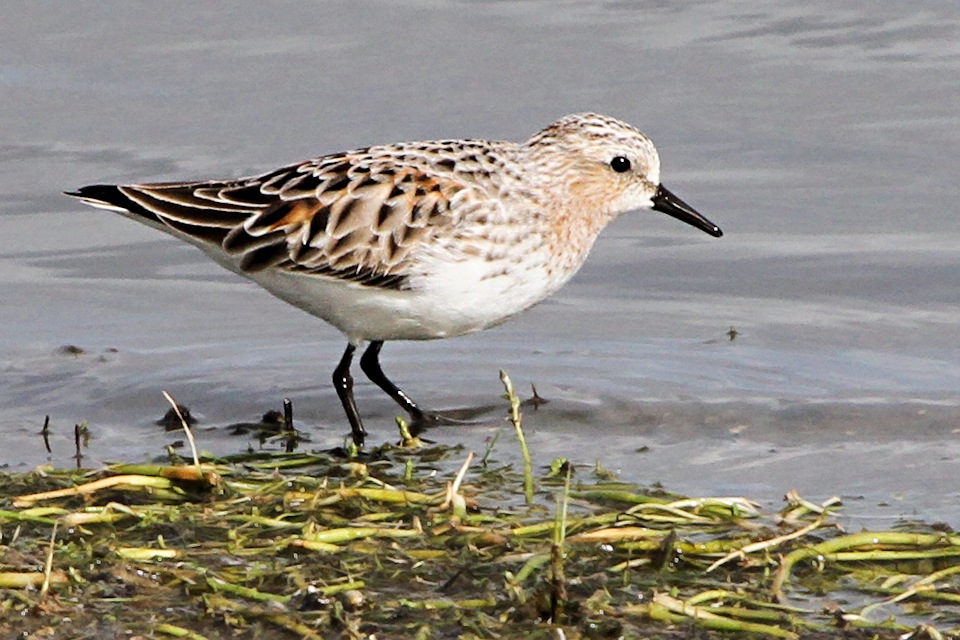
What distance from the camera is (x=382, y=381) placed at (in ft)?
28.0

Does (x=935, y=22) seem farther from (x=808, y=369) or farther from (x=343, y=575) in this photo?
(x=343, y=575)

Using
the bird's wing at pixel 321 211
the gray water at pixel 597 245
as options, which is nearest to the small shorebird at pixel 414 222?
the bird's wing at pixel 321 211

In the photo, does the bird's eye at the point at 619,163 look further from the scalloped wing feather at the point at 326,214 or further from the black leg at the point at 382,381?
the black leg at the point at 382,381

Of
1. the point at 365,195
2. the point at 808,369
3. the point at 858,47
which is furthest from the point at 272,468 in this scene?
the point at 858,47

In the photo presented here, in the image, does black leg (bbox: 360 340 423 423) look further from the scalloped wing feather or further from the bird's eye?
the bird's eye

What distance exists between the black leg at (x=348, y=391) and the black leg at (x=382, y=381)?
0.18 metres

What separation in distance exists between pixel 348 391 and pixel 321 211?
35.9 inches

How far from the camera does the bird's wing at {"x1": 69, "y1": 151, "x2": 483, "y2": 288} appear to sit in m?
7.86

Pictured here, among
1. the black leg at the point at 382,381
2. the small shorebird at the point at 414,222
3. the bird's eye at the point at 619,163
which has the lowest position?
the black leg at the point at 382,381

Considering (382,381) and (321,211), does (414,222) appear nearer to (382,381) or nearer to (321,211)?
(321,211)

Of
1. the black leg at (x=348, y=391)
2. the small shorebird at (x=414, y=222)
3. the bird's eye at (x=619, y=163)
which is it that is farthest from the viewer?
the bird's eye at (x=619, y=163)

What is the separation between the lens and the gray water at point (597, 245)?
8.28 m

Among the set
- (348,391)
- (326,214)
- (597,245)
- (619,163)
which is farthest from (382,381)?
(597,245)

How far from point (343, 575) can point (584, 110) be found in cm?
706
